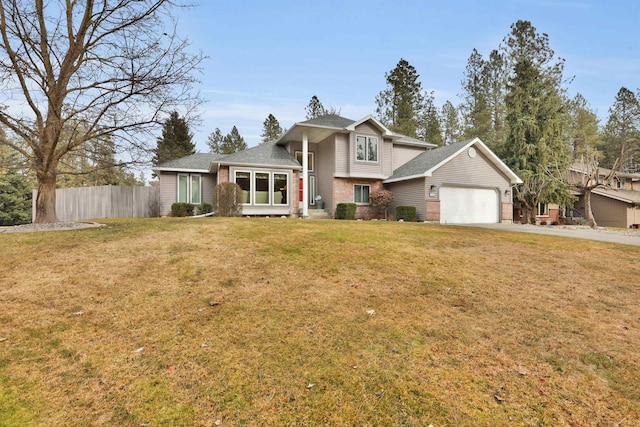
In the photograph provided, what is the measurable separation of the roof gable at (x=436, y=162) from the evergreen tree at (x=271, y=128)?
2876 centimetres

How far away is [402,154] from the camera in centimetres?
2136

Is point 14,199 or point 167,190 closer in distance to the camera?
point 167,190

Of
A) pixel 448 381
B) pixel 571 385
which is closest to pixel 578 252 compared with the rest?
pixel 571 385

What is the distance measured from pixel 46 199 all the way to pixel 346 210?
1291cm

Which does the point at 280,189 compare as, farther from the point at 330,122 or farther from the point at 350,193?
the point at 330,122

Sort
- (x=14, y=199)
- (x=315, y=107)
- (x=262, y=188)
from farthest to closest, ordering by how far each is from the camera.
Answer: (x=315, y=107), (x=14, y=199), (x=262, y=188)

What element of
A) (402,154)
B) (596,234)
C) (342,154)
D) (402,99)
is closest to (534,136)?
(402,154)

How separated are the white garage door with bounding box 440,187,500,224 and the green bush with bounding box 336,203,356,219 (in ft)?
17.1

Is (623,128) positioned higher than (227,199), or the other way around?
(623,128)

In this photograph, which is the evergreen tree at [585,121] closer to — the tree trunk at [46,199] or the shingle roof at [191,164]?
the shingle roof at [191,164]

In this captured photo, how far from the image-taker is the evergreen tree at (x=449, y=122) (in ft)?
125

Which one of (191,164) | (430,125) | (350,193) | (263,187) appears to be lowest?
(350,193)

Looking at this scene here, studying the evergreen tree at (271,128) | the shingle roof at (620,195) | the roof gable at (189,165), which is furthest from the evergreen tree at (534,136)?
the evergreen tree at (271,128)

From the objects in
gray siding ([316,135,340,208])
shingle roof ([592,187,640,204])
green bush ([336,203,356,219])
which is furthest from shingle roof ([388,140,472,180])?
shingle roof ([592,187,640,204])
